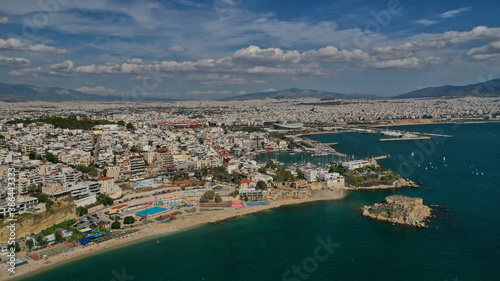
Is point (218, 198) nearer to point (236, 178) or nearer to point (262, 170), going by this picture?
point (236, 178)

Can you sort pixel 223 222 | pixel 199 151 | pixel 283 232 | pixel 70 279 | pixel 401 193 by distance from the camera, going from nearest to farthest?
1. pixel 70 279
2. pixel 283 232
3. pixel 223 222
4. pixel 401 193
5. pixel 199 151

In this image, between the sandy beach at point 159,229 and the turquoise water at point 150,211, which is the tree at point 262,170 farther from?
the turquoise water at point 150,211

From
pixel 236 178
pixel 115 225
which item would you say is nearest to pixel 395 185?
pixel 236 178

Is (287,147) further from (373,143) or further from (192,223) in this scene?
(192,223)

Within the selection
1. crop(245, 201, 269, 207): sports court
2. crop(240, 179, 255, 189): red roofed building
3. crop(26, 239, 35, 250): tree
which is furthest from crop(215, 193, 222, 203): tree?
crop(26, 239, 35, 250): tree

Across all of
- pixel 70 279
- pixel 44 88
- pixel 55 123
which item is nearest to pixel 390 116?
pixel 55 123

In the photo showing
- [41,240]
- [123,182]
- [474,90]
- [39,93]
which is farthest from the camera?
[474,90]

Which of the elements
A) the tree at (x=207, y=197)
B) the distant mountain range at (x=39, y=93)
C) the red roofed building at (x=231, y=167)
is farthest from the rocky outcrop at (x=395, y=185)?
the distant mountain range at (x=39, y=93)
